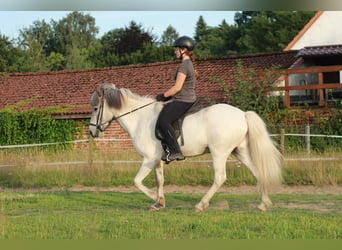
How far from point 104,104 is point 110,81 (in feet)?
62.4

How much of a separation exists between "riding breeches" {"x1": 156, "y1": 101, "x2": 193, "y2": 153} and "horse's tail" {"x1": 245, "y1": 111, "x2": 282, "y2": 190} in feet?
3.36

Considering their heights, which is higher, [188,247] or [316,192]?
[188,247]

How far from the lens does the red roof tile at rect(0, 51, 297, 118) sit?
83.2 ft

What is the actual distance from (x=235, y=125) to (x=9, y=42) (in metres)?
42.1

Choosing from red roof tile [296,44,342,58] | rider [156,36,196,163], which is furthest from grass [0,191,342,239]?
red roof tile [296,44,342,58]

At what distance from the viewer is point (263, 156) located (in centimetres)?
825

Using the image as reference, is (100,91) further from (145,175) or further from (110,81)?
(110,81)

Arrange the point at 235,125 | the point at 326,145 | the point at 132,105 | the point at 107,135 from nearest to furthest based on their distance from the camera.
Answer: the point at 235,125 → the point at 132,105 → the point at 326,145 → the point at 107,135

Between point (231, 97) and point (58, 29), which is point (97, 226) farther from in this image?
point (58, 29)

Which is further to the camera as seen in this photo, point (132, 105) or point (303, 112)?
point (303, 112)

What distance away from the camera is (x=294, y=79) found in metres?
27.0

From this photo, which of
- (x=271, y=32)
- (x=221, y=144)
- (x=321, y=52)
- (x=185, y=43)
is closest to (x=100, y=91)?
(x=185, y=43)

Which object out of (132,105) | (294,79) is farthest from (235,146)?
(294,79)

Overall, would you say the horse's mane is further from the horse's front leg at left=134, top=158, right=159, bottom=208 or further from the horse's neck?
the horse's front leg at left=134, top=158, right=159, bottom=208
